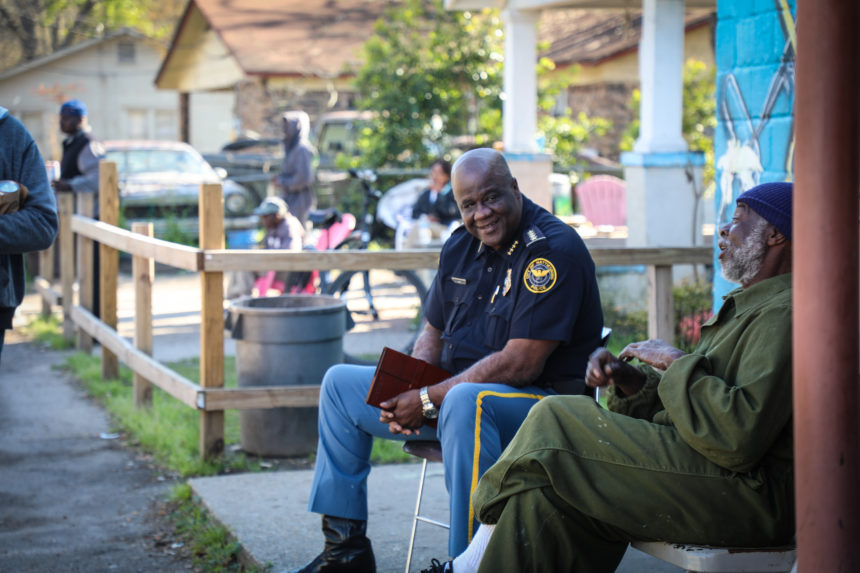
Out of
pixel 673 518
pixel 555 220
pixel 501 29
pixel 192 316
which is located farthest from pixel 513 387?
pixel 501 29

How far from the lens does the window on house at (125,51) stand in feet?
116

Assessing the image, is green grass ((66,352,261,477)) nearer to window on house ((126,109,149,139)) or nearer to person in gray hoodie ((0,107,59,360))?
person in gray hoodie ((0,107,59,360))

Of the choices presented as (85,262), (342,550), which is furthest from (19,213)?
(85,262)

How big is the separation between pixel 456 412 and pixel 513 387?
0.29 meters

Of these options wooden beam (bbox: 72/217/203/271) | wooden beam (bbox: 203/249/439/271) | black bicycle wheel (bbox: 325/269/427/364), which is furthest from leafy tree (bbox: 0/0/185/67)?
wooden beam (bbox: 203/249/439/271)

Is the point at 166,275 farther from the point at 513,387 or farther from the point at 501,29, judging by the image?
the point at 513,387

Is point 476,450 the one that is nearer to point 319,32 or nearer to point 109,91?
point 319,32

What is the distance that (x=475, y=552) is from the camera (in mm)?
2957

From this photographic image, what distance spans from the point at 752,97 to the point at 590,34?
16249mm

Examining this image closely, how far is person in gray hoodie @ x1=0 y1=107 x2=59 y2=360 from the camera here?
12.3 ft

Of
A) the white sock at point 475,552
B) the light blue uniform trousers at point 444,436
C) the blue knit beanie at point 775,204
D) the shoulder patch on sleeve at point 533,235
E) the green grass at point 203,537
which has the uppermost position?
the blue knit beanie at point 775,204

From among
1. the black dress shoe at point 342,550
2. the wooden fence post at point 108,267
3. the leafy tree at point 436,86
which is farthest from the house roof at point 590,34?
the black dress shoe at point 342,550

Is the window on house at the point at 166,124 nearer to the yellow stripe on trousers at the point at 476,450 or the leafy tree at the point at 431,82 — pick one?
the leafy tree at the point at 431,82

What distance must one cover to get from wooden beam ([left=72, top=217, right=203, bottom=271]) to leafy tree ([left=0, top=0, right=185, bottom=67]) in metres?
30.3
